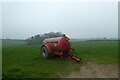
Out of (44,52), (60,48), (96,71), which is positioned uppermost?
(60,48)

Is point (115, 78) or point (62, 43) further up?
point (62, 43)

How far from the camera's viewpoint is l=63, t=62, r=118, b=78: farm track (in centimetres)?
949

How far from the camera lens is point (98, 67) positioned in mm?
11008

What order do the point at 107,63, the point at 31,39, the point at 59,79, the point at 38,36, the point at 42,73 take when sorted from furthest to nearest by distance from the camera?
the point at 31,39
the point at 38,36
the point at 107,63
the point at 42,73
the point at 59,79

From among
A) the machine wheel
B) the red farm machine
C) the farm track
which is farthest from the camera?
the machine wheel

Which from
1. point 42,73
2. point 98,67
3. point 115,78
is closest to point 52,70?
point 42,73

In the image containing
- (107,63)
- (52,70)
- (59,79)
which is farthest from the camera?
(107,63)

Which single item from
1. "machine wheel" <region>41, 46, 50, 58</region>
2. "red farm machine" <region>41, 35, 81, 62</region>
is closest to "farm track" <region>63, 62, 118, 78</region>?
"red farm machine" <region>41, 35, 81, 62</region>

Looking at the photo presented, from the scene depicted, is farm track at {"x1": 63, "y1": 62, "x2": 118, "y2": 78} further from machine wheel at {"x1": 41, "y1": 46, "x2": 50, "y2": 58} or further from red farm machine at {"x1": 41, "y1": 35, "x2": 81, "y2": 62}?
machine wheel at {"x1": 41, "y1": 46, "x2": 50, "y2": 58}

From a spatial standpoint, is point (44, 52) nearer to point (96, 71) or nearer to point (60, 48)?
point (60, 48)

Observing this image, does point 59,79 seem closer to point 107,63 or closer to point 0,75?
point 0,75

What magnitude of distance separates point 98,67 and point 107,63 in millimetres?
1089

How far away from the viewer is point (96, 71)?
10.3m

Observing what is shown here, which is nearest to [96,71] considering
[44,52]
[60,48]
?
[60,48]
